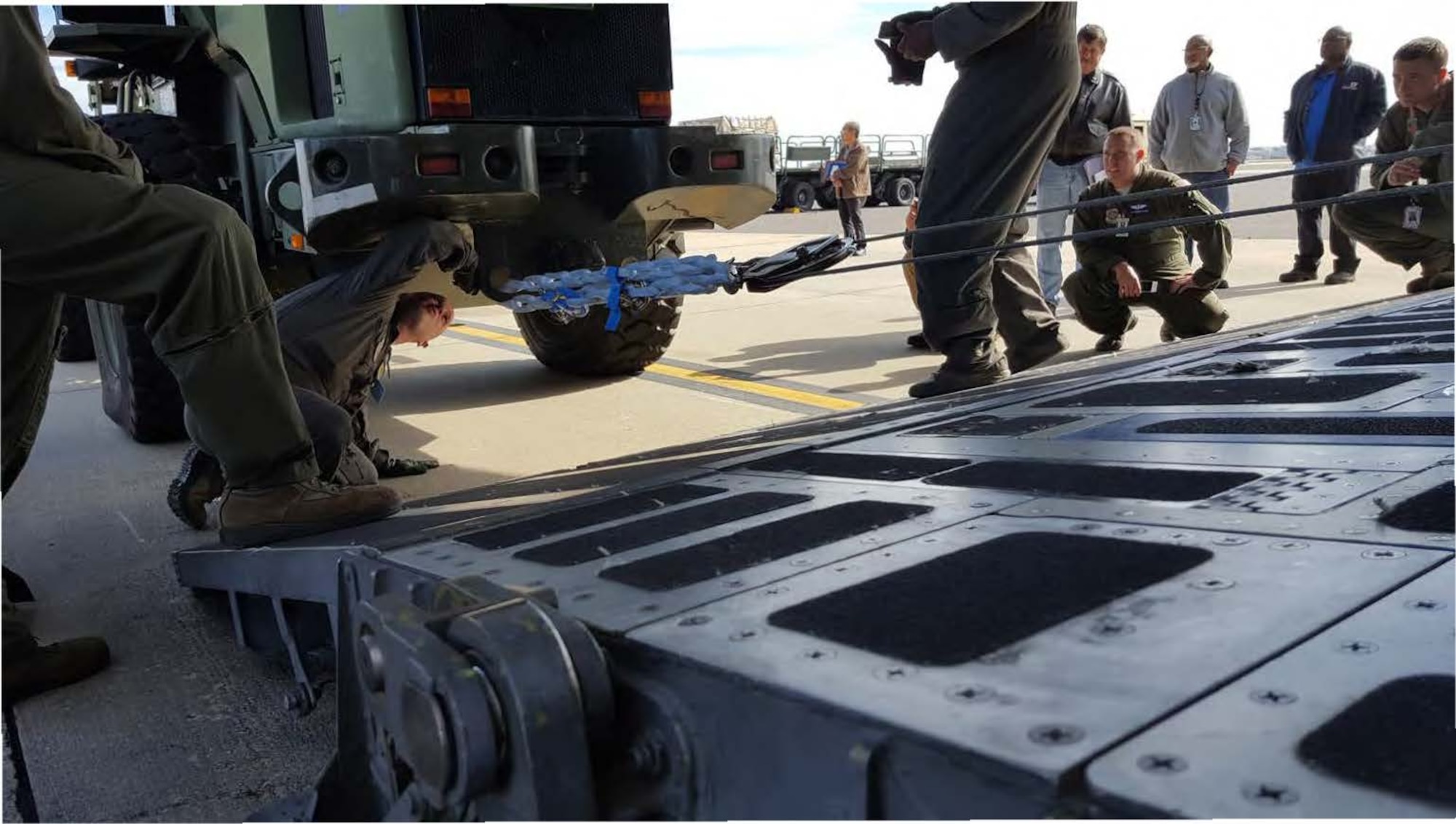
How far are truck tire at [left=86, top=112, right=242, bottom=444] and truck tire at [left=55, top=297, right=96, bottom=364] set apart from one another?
2.03 m

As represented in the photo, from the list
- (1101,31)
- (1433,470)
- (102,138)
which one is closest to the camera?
(1433,470)

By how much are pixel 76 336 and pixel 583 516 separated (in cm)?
628

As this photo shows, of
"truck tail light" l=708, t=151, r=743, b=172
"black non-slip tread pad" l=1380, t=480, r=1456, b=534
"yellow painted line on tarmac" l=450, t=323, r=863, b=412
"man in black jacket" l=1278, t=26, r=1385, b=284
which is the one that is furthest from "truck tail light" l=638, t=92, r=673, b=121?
"man in black jacket" l=1278, t=26, r=1385, b=284

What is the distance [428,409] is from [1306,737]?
15.0 ft

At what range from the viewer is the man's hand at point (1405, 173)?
5.43 metres

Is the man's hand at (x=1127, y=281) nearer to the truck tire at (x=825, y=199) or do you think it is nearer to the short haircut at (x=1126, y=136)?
the short haircut at (x=1126, y=136)

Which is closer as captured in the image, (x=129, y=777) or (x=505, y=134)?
(x=129, y=777)

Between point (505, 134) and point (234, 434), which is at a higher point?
point (505, 134)

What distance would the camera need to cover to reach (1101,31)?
6156 millimetres

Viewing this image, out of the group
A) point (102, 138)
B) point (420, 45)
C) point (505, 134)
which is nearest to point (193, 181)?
point (420, 45)

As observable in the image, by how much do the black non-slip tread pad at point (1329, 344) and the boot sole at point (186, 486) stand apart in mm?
3021

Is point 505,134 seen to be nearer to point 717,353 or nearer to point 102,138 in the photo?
point 102,138

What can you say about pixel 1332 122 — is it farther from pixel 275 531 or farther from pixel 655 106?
pixel 275 531

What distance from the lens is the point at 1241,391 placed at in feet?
8.78
